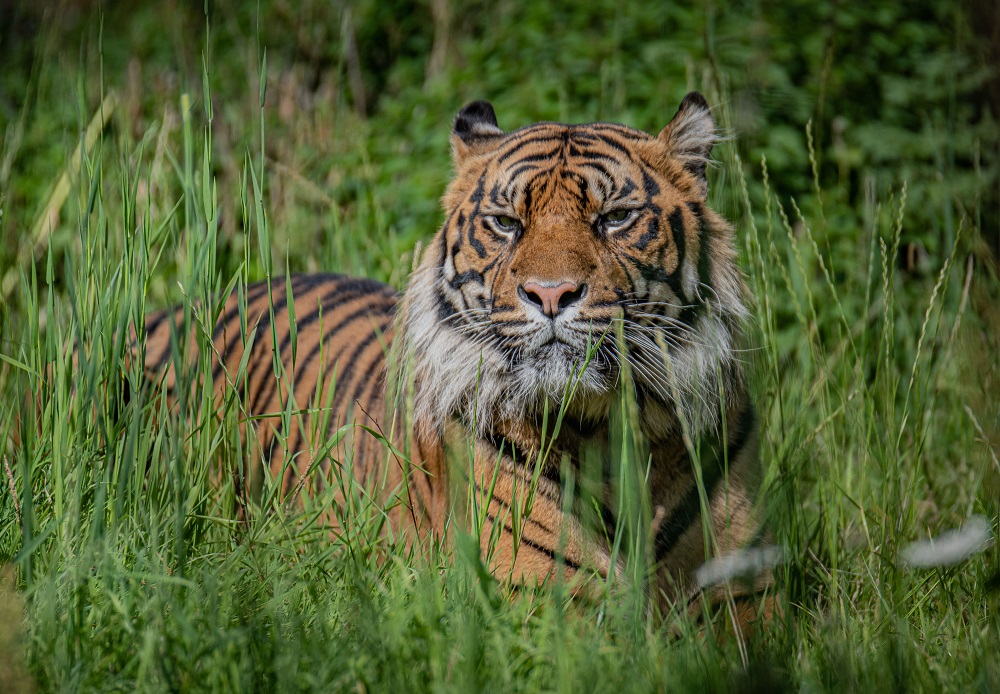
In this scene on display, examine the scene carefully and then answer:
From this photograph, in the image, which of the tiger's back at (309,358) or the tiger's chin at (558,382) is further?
the tiger's back at (309,358)

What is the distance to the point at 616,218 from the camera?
268cm

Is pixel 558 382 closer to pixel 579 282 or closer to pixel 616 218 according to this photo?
pixel 579 282

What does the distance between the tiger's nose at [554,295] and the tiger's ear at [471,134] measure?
0.78m

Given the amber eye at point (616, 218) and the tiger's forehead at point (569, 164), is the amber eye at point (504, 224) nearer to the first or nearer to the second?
the tiger's forehead at point (569, 164)

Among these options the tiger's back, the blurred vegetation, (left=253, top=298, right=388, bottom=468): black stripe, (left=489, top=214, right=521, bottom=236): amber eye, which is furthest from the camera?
the blurred vegetation

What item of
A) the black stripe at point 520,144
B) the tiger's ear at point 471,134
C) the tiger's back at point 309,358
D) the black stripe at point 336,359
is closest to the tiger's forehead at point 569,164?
the black stripe at point 520,144

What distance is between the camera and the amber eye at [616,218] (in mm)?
2661

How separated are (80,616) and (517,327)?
3.81 feet

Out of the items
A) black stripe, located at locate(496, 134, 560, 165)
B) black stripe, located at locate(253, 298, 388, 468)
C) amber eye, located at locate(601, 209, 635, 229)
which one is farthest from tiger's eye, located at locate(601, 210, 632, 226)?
black stripe, located at locate(253, 298, 388, 468)

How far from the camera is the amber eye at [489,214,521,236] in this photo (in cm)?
272

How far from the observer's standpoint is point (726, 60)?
5.18m

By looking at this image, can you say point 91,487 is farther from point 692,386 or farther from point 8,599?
point 692,386

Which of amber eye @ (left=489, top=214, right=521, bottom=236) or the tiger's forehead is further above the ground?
the tiger's forehead

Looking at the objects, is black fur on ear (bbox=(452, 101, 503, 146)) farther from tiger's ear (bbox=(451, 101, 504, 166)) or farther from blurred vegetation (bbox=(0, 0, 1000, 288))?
blurred vegetation (bbox=(0, 0, 1000, 288))
